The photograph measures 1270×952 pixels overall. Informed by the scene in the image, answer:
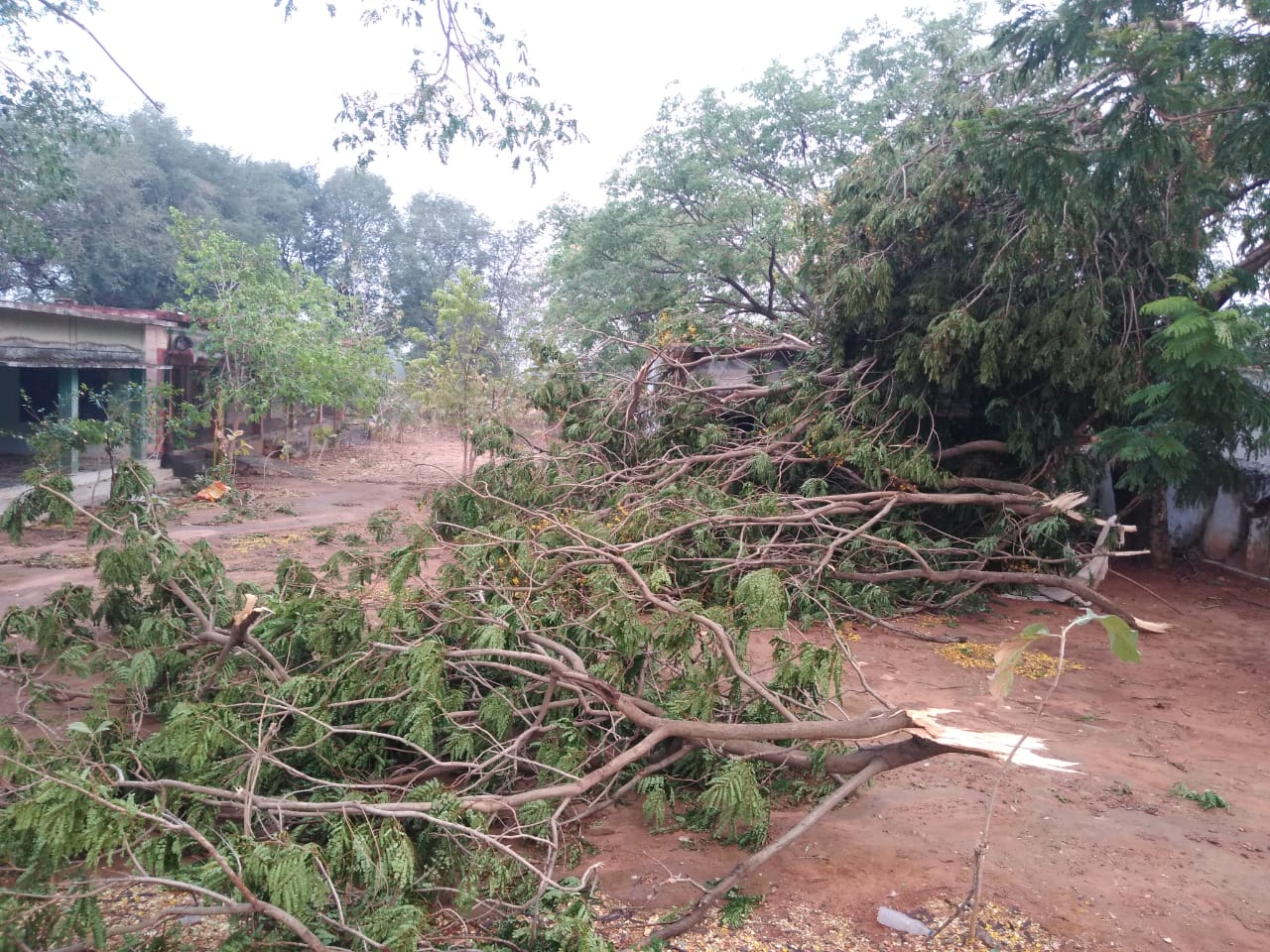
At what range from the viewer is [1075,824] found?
352 cm

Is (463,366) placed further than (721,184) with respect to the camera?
Yes

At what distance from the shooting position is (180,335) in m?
13.4

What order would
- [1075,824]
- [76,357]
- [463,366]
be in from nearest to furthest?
[1075,824] → [76,357] → [463,366]

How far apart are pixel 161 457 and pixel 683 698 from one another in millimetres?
12405

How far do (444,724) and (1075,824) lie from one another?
2.56 meters

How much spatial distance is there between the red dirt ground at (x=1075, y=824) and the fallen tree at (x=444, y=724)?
219 mm

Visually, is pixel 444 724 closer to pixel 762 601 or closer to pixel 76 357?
pixel 762 601

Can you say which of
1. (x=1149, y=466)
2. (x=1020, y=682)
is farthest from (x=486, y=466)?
(x=1149, y=466)

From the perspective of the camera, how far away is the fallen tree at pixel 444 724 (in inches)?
95.3

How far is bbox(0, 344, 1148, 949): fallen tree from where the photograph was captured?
2422 mm

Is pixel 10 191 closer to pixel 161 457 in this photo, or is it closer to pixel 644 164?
pixel 161 457

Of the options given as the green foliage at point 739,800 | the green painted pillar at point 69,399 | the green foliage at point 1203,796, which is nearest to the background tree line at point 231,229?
the green painted pillar at point 69,399

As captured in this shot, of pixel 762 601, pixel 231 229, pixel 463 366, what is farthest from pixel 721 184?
pixel 231 229

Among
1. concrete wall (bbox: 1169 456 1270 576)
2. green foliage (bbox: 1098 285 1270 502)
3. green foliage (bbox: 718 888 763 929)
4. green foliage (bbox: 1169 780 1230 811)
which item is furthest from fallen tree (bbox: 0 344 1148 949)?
concrete wall (bbox: 1169 456 1270 576)
